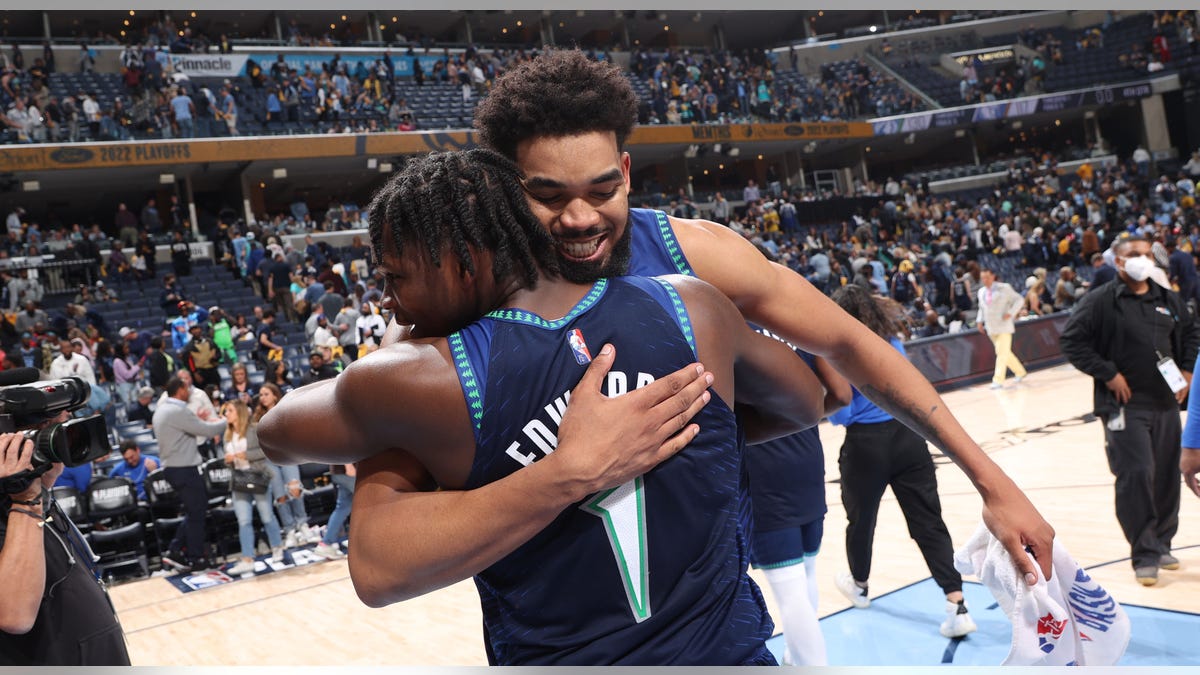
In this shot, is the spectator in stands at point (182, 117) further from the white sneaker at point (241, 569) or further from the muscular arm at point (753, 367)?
the muscular arm at point (753, 367)

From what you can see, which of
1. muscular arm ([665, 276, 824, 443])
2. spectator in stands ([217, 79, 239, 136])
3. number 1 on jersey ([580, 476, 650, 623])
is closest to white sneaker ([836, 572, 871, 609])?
muscular arm ([665, 276, 824, 443])

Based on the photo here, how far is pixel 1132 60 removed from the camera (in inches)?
1156

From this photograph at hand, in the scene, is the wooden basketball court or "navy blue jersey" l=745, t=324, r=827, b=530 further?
the wooden basketball court

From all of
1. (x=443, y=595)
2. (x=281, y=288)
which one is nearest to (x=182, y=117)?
(x=281, y=288)

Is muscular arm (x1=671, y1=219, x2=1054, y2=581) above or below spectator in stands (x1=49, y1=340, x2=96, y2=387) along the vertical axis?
below

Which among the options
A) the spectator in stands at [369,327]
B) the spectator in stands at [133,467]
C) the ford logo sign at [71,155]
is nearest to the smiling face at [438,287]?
the spectator in stands at [133,467]

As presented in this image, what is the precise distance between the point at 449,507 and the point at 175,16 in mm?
25531

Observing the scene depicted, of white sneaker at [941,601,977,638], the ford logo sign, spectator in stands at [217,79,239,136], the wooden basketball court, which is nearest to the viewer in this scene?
white sneaker at [941,601,977,638]

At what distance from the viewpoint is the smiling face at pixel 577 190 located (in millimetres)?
1452

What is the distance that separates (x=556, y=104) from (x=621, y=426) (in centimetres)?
56

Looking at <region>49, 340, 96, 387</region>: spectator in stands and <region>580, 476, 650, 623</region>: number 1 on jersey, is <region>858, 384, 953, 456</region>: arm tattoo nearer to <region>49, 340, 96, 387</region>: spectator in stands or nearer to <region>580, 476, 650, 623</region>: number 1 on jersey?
<region>580, 476, 650, 623</region>: number 1 on jersey

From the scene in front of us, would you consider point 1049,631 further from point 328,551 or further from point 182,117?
point 182,117

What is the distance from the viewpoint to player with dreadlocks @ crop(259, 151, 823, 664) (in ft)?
3.76

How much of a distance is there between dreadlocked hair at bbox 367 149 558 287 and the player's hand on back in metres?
0.17
